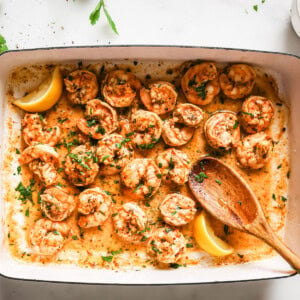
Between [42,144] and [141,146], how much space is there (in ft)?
2.66

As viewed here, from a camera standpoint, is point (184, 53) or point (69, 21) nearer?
point (184, 53)

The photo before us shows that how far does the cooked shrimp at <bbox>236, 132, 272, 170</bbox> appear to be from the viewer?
3.64m

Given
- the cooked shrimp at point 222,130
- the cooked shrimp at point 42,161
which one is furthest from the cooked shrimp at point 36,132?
the cooked shrimp at point 222,130

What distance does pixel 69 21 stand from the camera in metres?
3.80

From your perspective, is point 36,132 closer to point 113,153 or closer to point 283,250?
point 113,153

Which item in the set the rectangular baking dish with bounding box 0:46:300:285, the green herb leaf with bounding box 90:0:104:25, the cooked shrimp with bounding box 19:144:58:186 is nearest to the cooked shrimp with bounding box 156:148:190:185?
the rectangular baking dish with bounding box 0:46:300:285

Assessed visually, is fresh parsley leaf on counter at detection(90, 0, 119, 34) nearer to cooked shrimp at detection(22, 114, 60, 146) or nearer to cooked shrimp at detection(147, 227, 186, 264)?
cooked shrimp at detection(22, 114, 60, 146)

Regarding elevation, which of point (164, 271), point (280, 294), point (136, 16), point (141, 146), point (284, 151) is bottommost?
point (280, 294)

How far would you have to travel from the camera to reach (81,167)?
3.61 meters

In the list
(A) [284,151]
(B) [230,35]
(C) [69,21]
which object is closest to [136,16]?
(C) [69,21]

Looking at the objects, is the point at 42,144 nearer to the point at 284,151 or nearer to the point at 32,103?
the point at 32,103

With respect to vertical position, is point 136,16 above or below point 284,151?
above

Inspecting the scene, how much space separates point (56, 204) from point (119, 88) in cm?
106

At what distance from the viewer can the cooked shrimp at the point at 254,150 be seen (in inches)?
143
